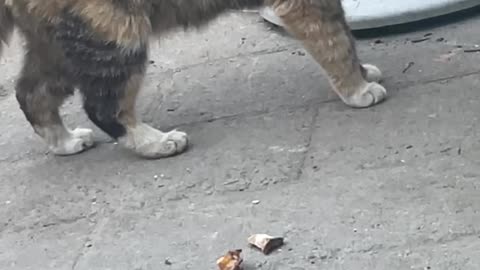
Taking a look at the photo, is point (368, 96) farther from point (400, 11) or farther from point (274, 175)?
point (400, 11)

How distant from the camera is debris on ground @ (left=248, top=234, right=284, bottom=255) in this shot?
139 inches

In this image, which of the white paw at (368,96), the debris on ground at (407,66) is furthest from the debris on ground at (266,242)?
the debris on ground at (407,66)

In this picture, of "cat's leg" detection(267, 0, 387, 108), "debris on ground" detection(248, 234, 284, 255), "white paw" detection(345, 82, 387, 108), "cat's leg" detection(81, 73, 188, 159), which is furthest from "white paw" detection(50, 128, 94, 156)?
"debris on ground" detection(248, 234, 284, 255)

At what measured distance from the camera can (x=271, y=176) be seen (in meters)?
4.16

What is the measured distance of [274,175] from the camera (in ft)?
13.7

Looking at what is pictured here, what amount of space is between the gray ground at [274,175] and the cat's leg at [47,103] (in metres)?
0.08

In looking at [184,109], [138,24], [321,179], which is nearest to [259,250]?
[321,179]

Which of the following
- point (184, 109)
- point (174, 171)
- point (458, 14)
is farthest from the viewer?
point (458, 14)

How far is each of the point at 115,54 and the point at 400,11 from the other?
185 cm

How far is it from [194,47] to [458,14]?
1413mm

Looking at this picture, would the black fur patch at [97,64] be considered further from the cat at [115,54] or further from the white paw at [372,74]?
the white paw at [372,74]

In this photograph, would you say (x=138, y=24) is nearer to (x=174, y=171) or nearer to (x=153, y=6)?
(x=153, y=6)

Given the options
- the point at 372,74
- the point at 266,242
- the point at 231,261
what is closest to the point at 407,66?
the point at 372,74

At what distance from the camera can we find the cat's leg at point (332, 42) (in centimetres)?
463
